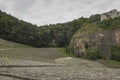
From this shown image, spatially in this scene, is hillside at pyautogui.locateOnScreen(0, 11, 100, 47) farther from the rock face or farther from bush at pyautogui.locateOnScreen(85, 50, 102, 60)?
bush at pyautogui.locateOnScreen(85, 50, 102, 60)

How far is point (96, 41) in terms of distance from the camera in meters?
58.7

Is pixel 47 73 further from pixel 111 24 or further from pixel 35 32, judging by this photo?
pixel 35 32

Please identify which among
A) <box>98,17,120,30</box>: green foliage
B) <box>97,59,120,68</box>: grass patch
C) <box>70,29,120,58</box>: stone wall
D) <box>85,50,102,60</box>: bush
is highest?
<box>98,17,120,30</box>: green foliage

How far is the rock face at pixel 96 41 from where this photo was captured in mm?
54281

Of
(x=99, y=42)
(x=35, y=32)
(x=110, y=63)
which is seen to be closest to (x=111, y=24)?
(x=99, y=42)

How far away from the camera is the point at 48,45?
367 feet

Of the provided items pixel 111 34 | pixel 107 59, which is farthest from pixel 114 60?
pixel 111 34

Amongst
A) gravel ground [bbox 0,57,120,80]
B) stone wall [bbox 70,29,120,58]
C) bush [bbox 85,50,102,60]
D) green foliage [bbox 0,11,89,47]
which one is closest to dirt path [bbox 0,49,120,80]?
gravel ground [bbox 0,57,120,80]

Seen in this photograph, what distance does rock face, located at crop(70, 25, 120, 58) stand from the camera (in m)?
54.3

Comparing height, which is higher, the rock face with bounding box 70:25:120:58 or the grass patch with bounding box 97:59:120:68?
the rock face with bounding box 70:25:120:58

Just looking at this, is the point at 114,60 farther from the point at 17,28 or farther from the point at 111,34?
the point at 17,28

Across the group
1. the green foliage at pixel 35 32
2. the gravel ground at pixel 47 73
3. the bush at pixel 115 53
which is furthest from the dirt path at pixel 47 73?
the green foliage at pixel 35 32

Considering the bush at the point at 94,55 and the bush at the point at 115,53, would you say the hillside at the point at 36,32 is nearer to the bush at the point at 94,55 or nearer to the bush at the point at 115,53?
the bush at the point at 94,55

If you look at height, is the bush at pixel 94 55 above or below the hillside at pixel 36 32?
below
